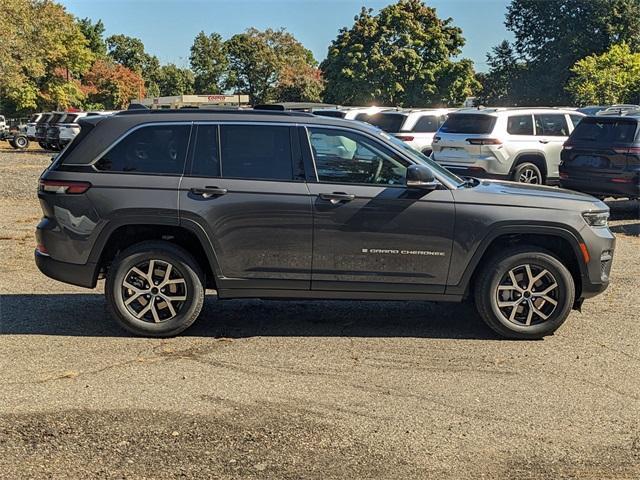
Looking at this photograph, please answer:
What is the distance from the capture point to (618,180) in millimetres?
12602

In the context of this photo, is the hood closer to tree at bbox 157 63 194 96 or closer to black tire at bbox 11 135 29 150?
black tire at bbox 11 135 29 150

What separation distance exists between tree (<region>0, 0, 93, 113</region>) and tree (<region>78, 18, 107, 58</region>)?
2857cm

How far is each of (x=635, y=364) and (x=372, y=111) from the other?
47.5 feet

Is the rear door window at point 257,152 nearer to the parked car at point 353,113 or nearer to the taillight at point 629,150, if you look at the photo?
the taillight at point 629,150

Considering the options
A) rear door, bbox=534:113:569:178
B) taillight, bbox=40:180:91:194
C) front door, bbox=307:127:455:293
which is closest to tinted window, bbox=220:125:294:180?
front door, bbox=307:127:455:293

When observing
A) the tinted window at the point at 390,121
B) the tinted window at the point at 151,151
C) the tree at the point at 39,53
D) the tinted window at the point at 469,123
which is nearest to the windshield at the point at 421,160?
the tinted window at the point at 151,151

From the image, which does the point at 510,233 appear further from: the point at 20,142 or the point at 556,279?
the point at 20,142

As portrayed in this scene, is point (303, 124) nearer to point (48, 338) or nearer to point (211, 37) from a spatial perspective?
point (48, 338)

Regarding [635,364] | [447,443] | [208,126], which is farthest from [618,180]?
[447,443]

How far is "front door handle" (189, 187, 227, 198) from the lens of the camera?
20.3 feet

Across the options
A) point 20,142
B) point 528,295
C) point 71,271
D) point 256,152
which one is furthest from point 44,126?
point 528,295

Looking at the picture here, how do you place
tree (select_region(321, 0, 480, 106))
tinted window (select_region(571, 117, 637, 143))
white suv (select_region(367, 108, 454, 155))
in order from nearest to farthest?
A: tinted window (select_region(571, 117, 637, 143)) < white suv (select_region(367, 108, 454, 155)) < tree (select_region(321, 0, 480, 106))

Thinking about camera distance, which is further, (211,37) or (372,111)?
(211,37)

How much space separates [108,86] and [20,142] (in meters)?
44.8
